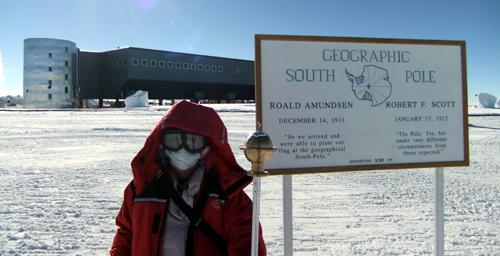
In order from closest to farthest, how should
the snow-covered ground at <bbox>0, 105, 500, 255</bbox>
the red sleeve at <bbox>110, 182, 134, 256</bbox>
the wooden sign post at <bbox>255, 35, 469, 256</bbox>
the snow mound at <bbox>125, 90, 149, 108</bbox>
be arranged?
1. the red sleeve at <bbox>110, 182, 134, 256</bbox>
2. the wooden sign post at <bbox>255, 35, 469, 256</bbox>
3. the snow-covered ground at <bbox>0, 105, 500, 255</bbox>
4. the snow mound at <bbox>125, 90, 149, 108</bbox>

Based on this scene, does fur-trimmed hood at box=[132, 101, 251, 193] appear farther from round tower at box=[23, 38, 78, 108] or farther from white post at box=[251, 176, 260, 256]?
round tower at box=[23, 38, 78, 108]

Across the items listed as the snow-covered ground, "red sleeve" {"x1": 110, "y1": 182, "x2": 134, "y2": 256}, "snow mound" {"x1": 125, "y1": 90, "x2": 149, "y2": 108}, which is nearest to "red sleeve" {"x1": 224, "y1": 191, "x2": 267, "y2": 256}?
"red sleeve" {"x1": 110, "y1": 182, "x2": 134, "y2": 256}

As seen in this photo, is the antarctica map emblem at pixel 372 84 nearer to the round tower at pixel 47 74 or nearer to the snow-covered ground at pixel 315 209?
the snow-covered ground at pixel 315 209

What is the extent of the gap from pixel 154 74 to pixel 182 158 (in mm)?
51969

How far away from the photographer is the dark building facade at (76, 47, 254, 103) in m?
50.9

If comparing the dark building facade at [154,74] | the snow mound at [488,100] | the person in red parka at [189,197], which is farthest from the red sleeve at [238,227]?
the snow mound at [488,100]

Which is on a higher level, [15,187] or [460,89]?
[460,89]

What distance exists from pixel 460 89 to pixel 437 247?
4.37 ft

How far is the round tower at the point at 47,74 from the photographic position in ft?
173

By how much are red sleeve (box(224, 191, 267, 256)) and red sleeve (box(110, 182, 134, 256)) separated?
547mm

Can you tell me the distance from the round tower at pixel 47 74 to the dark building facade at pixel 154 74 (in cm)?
191

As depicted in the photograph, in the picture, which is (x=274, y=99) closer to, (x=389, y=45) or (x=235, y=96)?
(x=389, y=45)

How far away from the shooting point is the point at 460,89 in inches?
136

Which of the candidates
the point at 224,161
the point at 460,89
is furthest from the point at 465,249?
the point at 224,161
